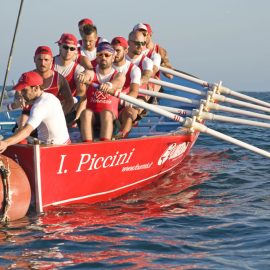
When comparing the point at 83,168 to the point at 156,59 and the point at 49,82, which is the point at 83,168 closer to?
the point at 49,82

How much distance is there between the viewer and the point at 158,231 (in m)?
7.82

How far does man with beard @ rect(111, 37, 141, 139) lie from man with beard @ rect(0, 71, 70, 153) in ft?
6.60

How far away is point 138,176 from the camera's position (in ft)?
32.5

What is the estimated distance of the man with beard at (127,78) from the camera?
10414 mm

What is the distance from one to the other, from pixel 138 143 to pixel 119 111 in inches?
62.7

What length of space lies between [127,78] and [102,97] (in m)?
0.84

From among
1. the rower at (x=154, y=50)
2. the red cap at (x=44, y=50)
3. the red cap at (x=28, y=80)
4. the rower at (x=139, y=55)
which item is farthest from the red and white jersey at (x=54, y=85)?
the rower at (x=154, y=50)

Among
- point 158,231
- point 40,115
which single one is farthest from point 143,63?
point 158,231

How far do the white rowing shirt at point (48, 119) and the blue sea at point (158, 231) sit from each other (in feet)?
2.67

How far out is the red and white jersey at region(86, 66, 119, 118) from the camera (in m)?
9.81

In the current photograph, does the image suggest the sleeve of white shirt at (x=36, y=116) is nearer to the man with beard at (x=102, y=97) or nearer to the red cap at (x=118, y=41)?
the man with beard at (x=102, y=97)

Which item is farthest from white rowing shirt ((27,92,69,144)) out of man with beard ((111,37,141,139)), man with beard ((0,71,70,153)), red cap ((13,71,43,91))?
man with beard ((111,37,141,139))

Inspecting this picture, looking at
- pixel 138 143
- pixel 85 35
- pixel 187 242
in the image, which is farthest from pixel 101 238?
pixel 85 35

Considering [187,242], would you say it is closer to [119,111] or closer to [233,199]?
[233,199]
